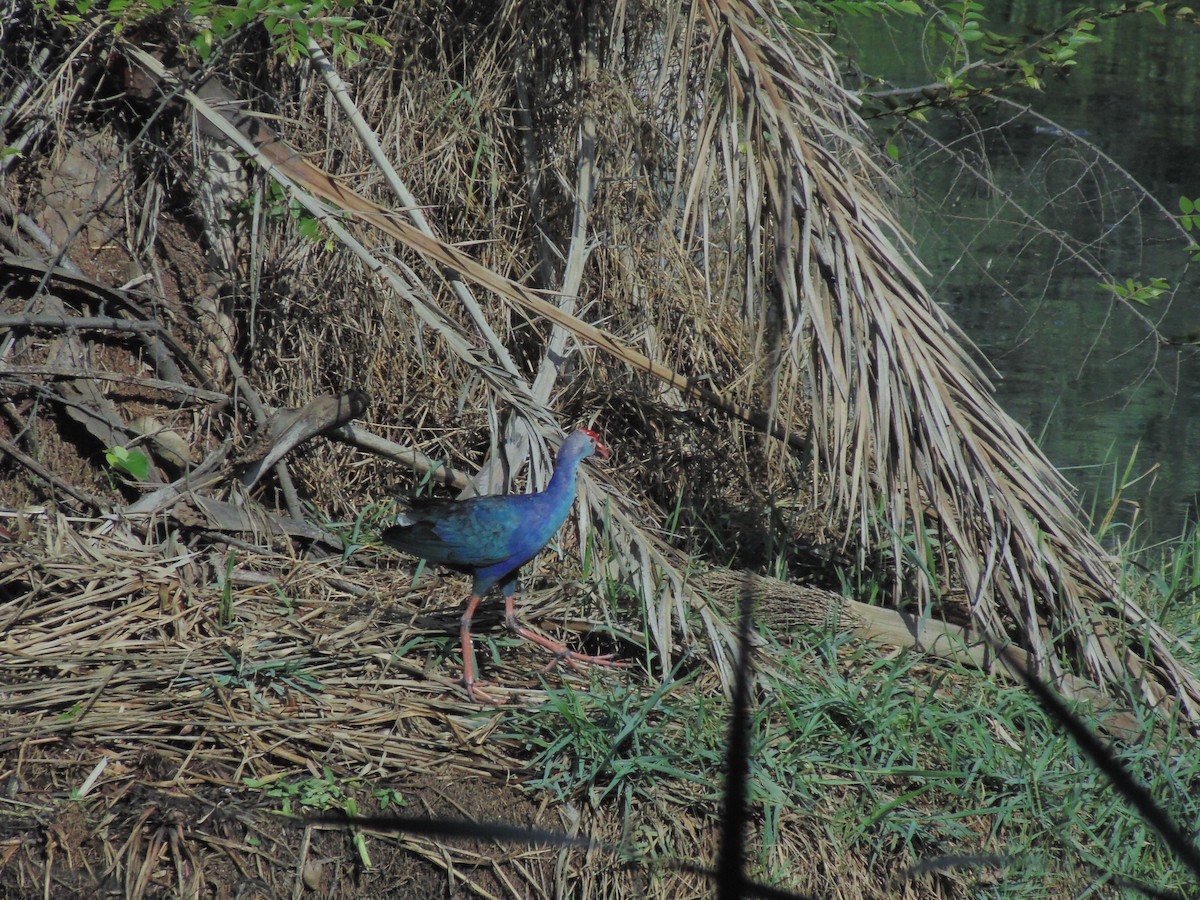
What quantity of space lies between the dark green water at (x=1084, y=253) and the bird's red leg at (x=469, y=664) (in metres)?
1.91

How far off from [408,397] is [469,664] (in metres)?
1.42

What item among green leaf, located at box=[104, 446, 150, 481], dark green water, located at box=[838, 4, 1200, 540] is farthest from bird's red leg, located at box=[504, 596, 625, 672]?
dark green water, located at box=[838, 4, 1200, 540]

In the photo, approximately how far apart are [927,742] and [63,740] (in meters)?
2.25

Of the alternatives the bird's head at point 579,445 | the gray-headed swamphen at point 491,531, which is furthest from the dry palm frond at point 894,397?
the gray-headed swamphen at point 491,531

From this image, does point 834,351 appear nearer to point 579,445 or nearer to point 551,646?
point 579,445

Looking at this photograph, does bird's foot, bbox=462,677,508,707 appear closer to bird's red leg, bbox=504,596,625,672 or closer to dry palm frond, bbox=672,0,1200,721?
bird's red leg, bbox=504,596,625,672

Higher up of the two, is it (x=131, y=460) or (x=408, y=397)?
(x=131, y=460)

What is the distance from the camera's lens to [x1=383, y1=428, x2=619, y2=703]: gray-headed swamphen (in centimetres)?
309

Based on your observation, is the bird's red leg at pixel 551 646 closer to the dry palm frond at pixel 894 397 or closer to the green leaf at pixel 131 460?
the dry palm frond at pixel 894 397

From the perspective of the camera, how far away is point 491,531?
10.1 feet

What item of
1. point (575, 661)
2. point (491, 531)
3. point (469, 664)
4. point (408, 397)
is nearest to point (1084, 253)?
point (408, 397)

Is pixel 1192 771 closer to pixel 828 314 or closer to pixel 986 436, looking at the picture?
pixel 986 436

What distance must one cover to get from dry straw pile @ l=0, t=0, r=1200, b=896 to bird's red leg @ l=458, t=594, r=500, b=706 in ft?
0.30

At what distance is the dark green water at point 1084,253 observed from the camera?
499 cm
